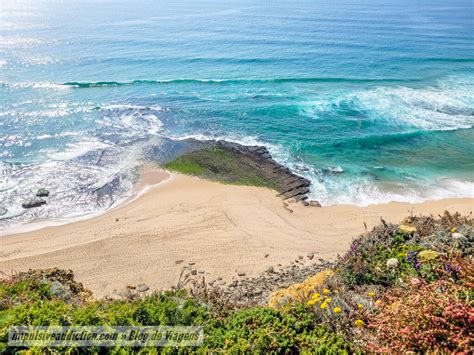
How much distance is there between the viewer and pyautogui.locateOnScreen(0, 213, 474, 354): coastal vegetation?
5707mm

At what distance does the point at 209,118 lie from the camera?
106 ft

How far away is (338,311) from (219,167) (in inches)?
714

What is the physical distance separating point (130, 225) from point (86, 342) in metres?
12.7

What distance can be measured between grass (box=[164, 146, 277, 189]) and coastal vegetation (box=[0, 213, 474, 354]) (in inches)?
503

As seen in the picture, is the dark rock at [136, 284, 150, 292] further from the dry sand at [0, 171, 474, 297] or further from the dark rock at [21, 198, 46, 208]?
the dark rock at [21, 198, 46, 208]

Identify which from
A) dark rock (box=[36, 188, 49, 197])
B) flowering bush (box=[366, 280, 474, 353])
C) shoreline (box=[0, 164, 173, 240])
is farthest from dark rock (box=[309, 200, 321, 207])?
dark rock (box=[36, 188, 49, 197])

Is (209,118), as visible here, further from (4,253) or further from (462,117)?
(462,117)

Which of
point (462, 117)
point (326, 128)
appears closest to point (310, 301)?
point (326, 128)

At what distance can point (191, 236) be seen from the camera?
57.9ft

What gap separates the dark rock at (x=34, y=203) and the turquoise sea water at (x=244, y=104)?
1.23 feet

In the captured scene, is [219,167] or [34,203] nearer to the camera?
[34,203]

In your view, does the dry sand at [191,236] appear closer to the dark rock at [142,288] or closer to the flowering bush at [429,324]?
the dark rock at [142,288]

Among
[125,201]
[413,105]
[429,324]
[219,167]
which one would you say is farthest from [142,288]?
[413,105]

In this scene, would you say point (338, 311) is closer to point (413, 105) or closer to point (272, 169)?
point (272, 169)
